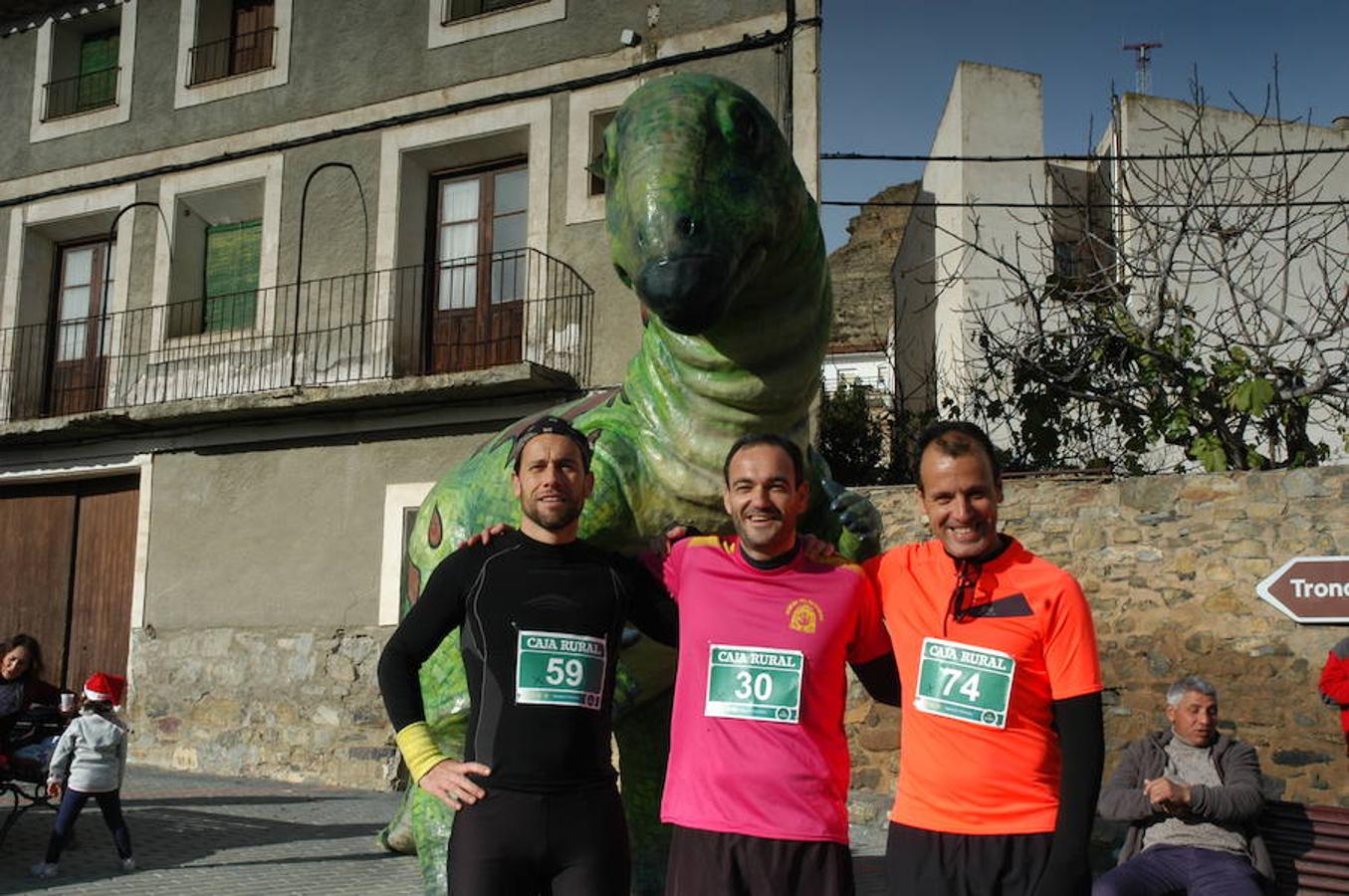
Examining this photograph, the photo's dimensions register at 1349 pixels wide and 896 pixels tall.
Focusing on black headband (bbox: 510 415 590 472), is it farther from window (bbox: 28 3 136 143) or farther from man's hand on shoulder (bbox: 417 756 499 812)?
window (bbox: 28 3 136 143)

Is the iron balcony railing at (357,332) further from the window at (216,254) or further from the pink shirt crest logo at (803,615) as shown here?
the pink shirt crest logo at (803,615)

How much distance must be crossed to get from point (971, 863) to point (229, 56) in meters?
12.5

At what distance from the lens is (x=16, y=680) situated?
22.1 feet

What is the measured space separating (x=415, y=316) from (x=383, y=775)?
12.8ft

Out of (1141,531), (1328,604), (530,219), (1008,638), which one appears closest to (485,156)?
(530,219)

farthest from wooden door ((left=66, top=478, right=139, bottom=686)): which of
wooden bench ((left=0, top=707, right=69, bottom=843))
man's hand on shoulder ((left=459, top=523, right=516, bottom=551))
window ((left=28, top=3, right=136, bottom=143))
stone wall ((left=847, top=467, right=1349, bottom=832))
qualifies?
man's hand on shoulder ((left=459, top=523, right=516, bottom=551))

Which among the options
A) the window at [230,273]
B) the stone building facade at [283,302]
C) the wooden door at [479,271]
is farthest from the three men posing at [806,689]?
the window at [230,273]

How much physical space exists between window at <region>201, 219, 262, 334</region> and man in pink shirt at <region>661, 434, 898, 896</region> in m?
10.7

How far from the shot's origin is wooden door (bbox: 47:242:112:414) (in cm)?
1308

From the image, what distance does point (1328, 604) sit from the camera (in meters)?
7.67

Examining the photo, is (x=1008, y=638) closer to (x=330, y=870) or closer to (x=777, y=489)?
(x=777, y=489)

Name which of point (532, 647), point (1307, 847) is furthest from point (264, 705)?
point (532, 647)

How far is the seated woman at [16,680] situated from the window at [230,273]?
18.7 ft

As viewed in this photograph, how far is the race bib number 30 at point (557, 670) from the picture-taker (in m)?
2.27
